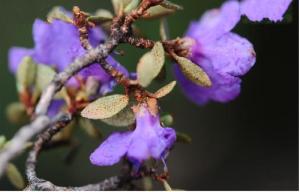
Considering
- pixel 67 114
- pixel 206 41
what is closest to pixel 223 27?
pixel 206 41

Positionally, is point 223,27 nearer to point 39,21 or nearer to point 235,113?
point 39,21

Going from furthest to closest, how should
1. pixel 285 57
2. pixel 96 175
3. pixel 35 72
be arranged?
1. pixel 285 57
2. pixel 96 175
3. pixel 35 72

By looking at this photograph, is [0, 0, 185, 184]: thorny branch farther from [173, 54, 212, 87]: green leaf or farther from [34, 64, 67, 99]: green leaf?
[34, 64, 67, 99]: green leaf

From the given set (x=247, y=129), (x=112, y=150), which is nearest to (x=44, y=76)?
(x=112, y=150)

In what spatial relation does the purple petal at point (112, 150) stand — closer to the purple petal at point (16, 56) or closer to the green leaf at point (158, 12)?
the green leaf at point (158, 12)

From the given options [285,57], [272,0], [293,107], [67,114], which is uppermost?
[272,0]

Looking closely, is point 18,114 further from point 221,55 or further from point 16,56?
point 221,55
